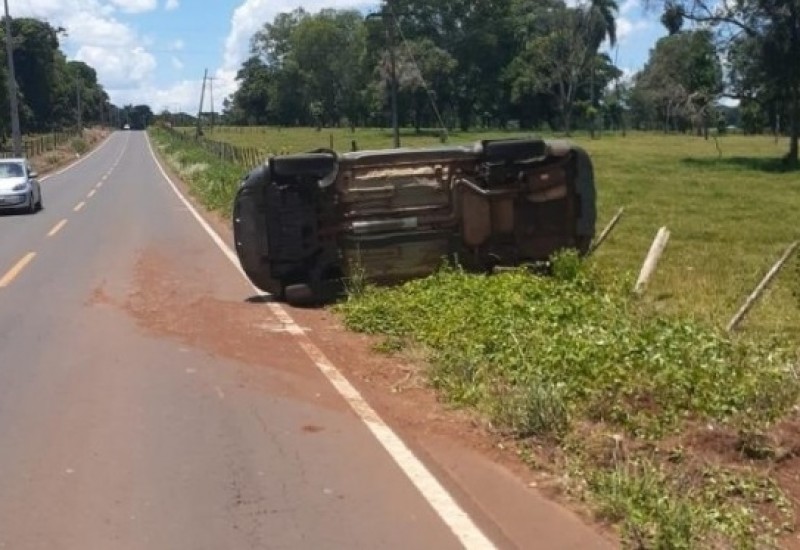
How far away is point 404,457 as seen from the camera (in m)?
6.27

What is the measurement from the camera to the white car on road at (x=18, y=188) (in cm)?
2766

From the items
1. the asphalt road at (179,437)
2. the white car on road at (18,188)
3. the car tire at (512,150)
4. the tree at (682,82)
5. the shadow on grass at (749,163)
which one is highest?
the tree at (682,82)

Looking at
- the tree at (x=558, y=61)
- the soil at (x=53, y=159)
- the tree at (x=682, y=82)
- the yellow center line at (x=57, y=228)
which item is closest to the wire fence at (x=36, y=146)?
the soil at (x=53, y=159)

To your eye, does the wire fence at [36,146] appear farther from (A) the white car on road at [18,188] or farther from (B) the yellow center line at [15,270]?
(B) the yellow center line at [15,270]

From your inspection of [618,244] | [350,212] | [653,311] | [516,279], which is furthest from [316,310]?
[618,244]

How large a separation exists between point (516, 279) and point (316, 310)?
2307 millimetres

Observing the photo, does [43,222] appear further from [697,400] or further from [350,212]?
[697,400]

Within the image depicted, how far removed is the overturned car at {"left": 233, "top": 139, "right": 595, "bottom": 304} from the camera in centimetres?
1180

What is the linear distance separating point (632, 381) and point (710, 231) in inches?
547

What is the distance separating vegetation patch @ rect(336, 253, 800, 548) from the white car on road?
64.5 ft

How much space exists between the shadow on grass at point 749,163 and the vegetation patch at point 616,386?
31227 millimetres

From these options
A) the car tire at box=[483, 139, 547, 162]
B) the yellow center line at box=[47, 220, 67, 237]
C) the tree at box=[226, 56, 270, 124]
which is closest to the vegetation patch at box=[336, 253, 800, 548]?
the car tire at box=[483, 139, 547, 162]

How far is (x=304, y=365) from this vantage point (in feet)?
29.2

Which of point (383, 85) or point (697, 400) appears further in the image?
point (383, 85)
